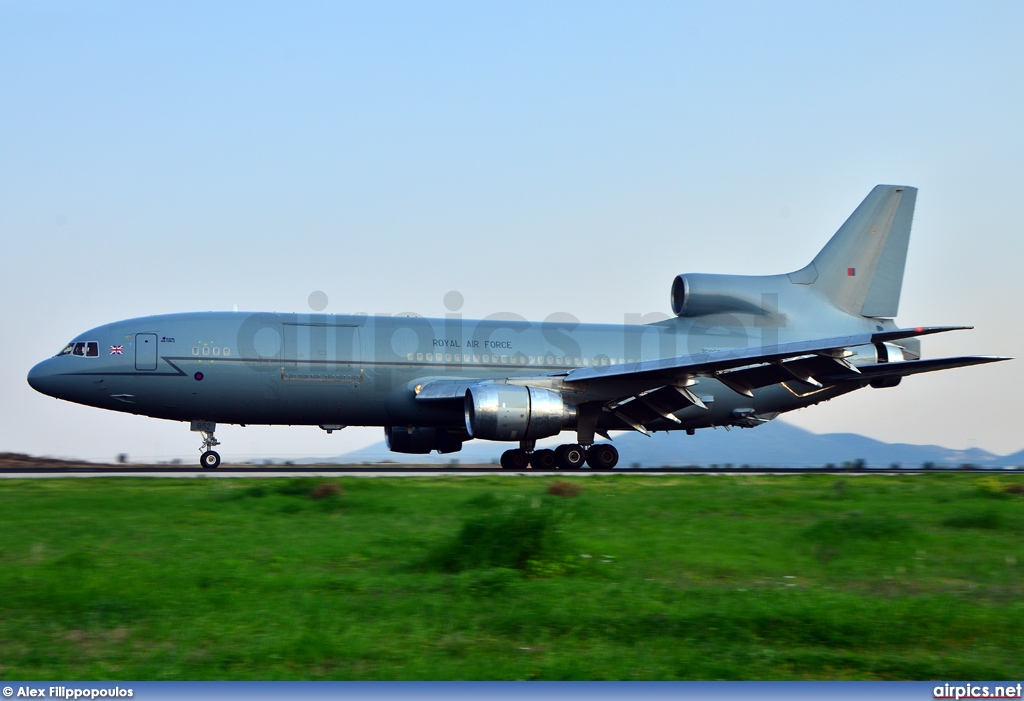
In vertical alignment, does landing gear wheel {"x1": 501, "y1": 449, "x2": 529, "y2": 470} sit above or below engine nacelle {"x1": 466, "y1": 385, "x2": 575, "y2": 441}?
below

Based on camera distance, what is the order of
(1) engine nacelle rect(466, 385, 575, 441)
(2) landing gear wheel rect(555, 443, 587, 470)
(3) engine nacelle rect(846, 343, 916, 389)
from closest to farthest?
(1) engine nacelle rect(466, 385, 575, 441)
(2) landing gear wheel rect(555, 443, 587, 470)
(3) engine nacelle rect(846, 343, 916, 389)

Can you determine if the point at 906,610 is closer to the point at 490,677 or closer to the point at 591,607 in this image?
the point at 591,607

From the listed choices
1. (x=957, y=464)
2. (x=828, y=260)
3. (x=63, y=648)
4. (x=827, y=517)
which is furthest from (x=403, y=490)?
(x=957, y=464)

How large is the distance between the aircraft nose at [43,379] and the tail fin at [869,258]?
21537 millimetres

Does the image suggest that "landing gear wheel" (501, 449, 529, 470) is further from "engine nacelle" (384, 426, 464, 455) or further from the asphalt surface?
"engine nacelle" (384, 426, 464, 455)

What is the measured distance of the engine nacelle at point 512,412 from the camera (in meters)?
23.1

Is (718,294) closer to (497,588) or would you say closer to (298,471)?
(298,471)

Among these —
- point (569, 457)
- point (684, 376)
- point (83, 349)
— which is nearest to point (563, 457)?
point (569, 457)

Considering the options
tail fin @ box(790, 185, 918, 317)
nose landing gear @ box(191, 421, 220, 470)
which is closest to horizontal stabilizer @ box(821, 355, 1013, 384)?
tail fin @ box(790, 185, 918, 317)

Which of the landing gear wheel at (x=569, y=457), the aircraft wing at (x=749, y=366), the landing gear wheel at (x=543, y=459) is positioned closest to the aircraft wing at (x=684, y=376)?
the aircraft wing at (x=749, y=366)

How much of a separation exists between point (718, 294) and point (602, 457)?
705 centimetres

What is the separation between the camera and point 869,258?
31.3 metres

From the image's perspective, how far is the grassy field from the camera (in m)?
6.85

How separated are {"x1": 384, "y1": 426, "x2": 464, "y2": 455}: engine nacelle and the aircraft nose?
8.70 m
